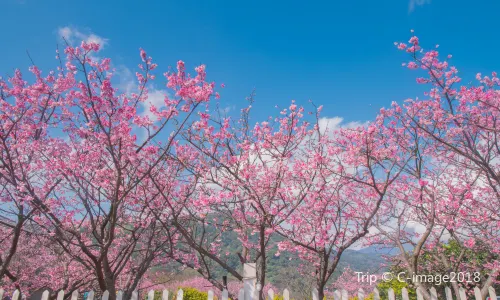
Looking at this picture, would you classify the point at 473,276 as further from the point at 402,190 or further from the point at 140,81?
the point at 140,81

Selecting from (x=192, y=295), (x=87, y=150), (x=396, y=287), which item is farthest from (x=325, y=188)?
(x=192, y=295)

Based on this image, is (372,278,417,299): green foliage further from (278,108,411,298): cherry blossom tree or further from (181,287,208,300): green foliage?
(181,287,208,300): green foliage

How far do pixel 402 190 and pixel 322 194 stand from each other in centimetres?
328

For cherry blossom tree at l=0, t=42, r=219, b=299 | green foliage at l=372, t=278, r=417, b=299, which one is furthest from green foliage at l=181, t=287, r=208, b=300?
cherry blossom tree at l=0, t=42, r=219, b=299

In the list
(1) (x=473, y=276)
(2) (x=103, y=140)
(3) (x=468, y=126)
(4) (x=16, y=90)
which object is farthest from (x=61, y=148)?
(1) (x=473, y=276)

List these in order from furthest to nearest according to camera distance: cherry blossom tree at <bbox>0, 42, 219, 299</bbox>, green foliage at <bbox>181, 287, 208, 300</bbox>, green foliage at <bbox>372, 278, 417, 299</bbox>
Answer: green foliage at <bbox>181, 287, 208, 300</bbox> → green foliage at <bbox>372, 278, 417, 299</bbox> → cherry blossom tree at <bbox>0, 42, 219, 299</bbox>

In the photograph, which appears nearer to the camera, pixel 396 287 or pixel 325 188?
pixel 325 188

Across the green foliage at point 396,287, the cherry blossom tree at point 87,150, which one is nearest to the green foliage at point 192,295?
the green foliage at point 396,287

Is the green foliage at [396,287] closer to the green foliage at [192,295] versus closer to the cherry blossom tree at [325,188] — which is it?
the cherry blossom tree at [325,188]

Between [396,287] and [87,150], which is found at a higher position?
[87,150]

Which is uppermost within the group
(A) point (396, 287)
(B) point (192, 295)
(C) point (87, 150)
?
(C) point (87, 150)

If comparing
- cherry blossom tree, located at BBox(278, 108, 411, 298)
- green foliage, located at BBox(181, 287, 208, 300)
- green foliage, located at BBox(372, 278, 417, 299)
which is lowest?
green foliage, located at BBox(181, 287, 208, 300)

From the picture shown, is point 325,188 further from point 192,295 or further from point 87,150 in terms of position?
point 192,295

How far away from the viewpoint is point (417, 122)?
5941 millimetres
